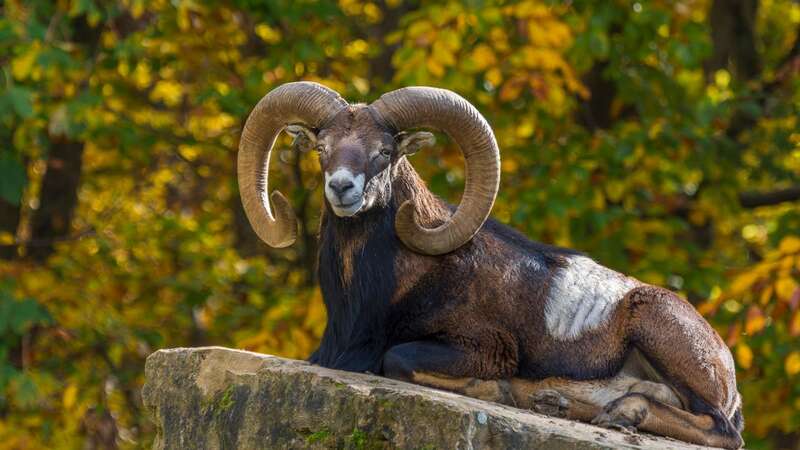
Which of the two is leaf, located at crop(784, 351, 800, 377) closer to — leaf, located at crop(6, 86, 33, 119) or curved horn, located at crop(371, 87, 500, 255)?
curved horn, located at crop(371, 87, 500, 255)

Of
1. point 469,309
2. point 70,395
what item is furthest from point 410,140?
point 70,395

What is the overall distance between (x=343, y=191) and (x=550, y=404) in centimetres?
179

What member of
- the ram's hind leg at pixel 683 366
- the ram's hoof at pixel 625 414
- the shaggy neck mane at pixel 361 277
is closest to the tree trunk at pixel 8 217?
the shaggy neck mane at pixel 361 277

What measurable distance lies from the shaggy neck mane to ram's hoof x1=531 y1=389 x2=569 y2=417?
3.22 ft

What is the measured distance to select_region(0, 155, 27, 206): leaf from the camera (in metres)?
14.2

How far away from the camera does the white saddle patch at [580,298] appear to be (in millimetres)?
8789

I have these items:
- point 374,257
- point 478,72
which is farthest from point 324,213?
point 478,72

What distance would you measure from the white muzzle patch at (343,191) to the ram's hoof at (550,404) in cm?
160

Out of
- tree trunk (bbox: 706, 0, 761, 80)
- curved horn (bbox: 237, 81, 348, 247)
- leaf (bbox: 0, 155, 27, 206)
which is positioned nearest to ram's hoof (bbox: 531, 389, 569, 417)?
curved horn (bbox: 237, 81, 348, 247)

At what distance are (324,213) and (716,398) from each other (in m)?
2.68

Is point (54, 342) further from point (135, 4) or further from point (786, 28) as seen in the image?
point (786, 28)

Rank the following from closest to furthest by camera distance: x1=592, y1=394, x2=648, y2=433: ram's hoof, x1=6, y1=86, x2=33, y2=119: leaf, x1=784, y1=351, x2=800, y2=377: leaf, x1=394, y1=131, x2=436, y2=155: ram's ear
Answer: x1=592, y1=394, x2=648, y2=433: ram's hoof, x1=394, y1=131, x2=436, y2=155: ram's ear, x1=784, y1=351, x2=800, y2=377: leaf, x1=6, y1=86, x2=33, y2=119: leaf

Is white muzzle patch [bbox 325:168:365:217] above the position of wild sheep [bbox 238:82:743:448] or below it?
above

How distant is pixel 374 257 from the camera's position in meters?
8.67
